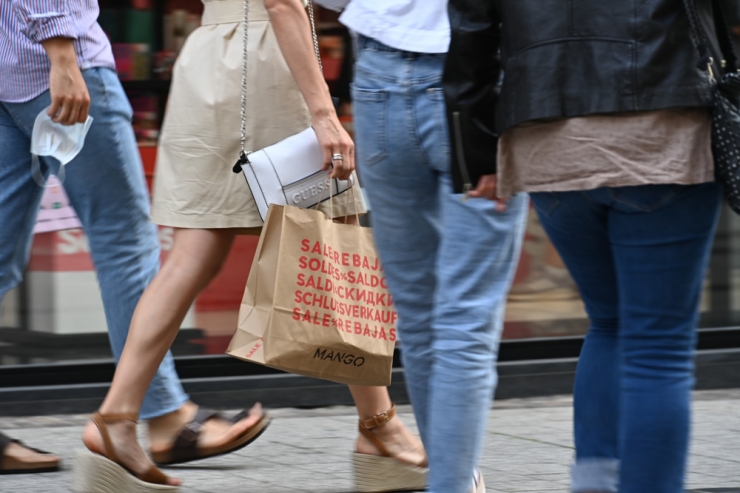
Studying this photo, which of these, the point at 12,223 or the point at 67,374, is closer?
the point at 12,223

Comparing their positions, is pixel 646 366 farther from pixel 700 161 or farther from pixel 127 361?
pixel 127 361

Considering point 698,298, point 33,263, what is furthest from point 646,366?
point 33,263

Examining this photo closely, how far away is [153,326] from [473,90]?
1.30 meters

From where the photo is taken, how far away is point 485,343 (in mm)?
2637

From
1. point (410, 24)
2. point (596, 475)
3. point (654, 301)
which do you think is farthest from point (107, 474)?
point (654, 301)

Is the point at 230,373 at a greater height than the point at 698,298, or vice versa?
the point at 698,298

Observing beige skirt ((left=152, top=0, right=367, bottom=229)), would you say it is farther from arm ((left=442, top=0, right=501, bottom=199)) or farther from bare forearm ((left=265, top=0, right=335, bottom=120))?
arm ((left=442, top=0, right=501, bottom=199))

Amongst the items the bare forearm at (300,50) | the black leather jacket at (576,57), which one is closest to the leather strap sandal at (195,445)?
the bare forearm at (300,50)

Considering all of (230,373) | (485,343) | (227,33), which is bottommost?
(230,373)

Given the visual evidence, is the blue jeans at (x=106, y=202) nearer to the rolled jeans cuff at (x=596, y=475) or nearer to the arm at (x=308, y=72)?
the arm at (x=308, y=72)

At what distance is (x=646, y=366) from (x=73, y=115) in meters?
1.85

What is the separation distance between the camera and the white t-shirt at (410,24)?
267 centimetres

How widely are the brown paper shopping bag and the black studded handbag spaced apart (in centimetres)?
116

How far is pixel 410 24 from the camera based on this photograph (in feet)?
8.82
